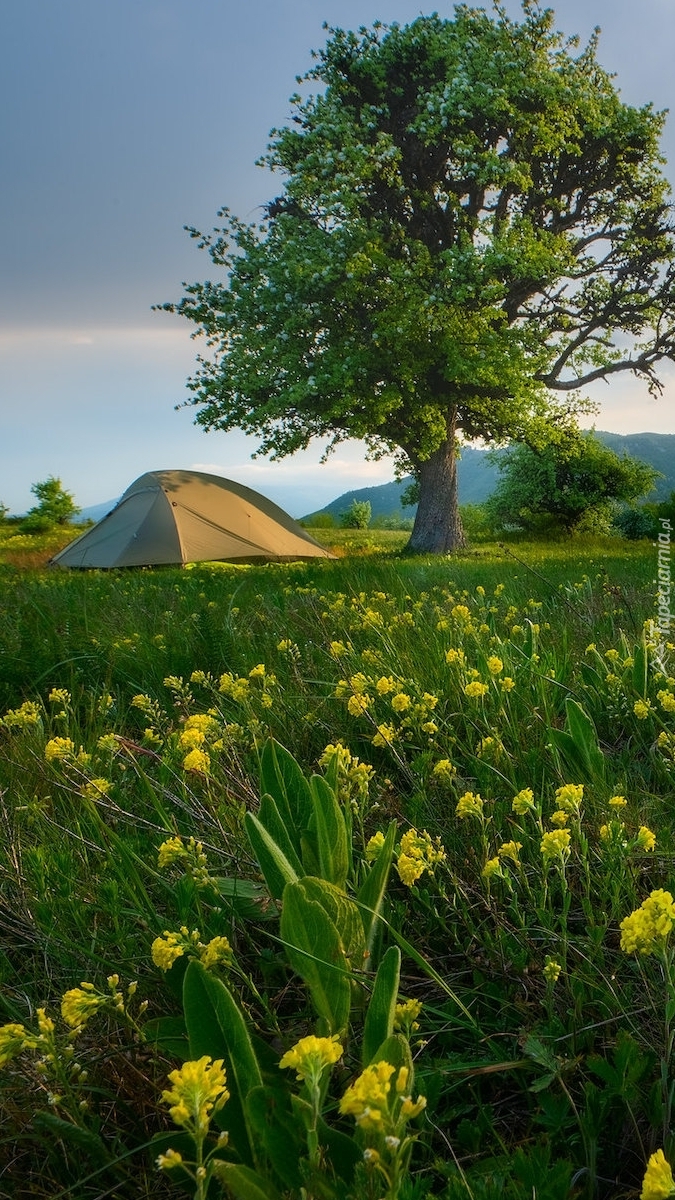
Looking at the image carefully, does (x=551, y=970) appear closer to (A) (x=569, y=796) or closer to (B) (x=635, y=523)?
(A) (x=569, y=796)

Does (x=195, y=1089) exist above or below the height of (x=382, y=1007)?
above

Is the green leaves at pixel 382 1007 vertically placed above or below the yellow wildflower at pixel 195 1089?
below

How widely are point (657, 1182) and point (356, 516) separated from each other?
29.7 metres

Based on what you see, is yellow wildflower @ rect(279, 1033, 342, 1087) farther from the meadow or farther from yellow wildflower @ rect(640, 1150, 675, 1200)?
yellow wildflower @ rect(640, 1150, 675, 1200)

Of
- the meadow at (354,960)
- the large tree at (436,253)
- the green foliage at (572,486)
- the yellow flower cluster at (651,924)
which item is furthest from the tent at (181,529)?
the yellow flower cluster at (651,924)

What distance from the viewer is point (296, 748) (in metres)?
2.81

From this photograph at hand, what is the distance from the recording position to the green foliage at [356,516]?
3009 centimetres

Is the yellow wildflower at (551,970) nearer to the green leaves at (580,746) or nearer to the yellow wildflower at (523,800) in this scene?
the yellow wildflower at (523,800)

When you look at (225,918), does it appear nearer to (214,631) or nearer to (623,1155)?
(623,1155)

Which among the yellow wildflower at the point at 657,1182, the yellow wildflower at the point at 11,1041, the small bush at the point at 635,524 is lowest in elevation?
the yellow wildflower at the point at 657,1182

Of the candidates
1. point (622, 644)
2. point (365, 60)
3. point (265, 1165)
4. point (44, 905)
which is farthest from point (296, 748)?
point (365, 60)

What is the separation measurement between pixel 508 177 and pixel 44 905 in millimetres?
17972

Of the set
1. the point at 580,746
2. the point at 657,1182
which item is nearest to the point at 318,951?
the point at 657,1182

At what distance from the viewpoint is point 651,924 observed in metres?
1.04
